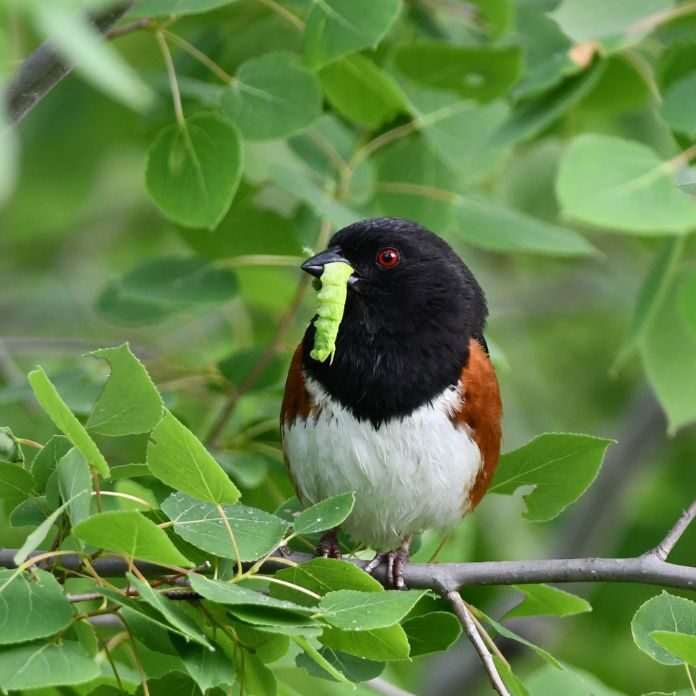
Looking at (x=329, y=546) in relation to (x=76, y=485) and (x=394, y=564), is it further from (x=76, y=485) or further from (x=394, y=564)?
(x=76, y=485)

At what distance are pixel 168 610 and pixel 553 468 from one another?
1.07 m

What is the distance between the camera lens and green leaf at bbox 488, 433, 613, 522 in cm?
276

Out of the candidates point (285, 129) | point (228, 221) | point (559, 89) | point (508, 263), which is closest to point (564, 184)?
point (285, 129)

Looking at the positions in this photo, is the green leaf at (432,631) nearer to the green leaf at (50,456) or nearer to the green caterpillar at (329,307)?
the green caterpillar at (329,307)

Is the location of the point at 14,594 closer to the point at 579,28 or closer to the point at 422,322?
the point at 422,322

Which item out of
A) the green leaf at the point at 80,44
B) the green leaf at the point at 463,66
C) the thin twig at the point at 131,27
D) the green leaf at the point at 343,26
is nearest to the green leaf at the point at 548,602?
the green leaf at the point at 343,26

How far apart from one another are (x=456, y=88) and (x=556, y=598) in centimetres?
154

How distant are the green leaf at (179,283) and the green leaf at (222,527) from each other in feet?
4.67

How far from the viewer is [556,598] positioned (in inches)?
113

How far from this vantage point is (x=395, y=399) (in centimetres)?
329

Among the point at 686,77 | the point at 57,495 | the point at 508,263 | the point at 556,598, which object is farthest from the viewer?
the point at 508,263

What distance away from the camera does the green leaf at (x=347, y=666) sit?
2.53 m

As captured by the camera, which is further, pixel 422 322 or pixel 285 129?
pixel 422 322

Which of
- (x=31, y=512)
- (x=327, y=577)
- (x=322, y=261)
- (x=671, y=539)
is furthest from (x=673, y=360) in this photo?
(x=31, y=512)
